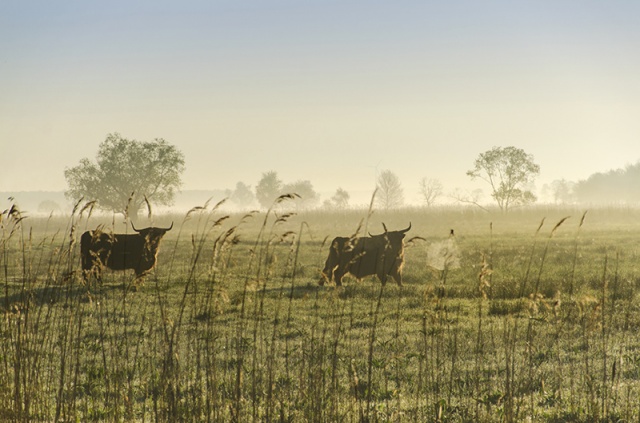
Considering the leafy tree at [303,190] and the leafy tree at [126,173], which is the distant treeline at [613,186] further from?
the leafy tree at [126,173]

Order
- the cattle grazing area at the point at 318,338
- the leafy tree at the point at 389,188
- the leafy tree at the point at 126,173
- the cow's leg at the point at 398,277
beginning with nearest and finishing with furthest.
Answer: the cattle grazing area at the point at 318,338
the cow's leg at the point at 398,277
the leafy tree at the point at 126,173
the leafy tree at the point at 389,188

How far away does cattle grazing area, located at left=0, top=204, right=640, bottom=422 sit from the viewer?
18.7ft

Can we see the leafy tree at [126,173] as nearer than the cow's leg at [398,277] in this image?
No

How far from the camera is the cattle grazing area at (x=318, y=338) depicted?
18.7 ft

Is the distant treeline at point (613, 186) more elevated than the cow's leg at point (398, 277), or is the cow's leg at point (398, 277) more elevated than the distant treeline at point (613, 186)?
the distant treeline at point (613, 186)

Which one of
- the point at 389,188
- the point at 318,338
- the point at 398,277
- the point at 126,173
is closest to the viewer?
the point at 318,338

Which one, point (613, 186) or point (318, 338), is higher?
point (613, 186)

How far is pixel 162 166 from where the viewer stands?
209 ft

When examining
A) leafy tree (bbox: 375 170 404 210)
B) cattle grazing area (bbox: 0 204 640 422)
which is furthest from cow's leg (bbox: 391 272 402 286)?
leafy tree (bbox: 375 170 404 210)

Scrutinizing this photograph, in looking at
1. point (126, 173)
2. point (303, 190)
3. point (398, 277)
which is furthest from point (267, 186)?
point (398, 277)

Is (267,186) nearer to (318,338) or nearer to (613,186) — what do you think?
(613,186)

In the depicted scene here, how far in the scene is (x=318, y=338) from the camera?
31.7ft

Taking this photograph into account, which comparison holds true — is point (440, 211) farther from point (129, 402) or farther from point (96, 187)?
point (129, 402)

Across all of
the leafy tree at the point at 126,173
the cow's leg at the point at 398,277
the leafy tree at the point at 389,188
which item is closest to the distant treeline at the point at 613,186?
the leafy tree at the point at 389,188
